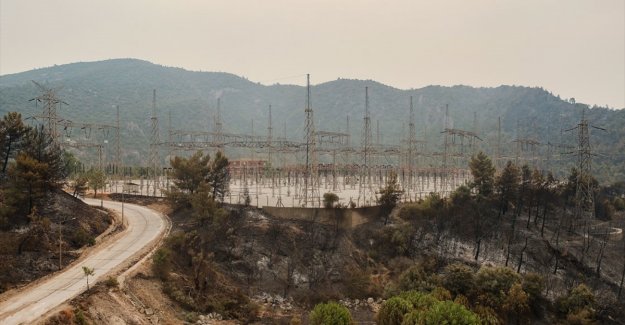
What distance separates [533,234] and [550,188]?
49.3ft

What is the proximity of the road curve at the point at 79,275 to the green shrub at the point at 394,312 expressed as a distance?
56.0 feet

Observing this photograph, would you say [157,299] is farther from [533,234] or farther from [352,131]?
[352,131]

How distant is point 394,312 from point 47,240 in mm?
24828

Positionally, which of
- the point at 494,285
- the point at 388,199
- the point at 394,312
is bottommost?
the point at 494,285

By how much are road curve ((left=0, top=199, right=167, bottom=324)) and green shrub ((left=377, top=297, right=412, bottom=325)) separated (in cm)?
1708

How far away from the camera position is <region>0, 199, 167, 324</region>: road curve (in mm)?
21688

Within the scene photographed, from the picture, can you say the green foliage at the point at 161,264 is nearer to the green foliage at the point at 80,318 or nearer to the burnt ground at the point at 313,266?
the burnt ground at the point at 313,266

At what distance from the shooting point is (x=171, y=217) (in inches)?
1753

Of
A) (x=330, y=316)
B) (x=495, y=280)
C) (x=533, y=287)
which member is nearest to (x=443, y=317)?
(x=330, y=316)

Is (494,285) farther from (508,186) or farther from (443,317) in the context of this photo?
(508,186)

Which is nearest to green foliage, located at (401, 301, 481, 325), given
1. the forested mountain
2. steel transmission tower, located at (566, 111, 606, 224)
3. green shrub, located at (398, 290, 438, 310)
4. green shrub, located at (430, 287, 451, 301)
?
green shrub, located at (398, 290, 438, 310)

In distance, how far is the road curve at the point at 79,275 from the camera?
71.2 feet

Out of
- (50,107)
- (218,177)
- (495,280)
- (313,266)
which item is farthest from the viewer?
(218,177)

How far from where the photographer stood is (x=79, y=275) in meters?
27.2
